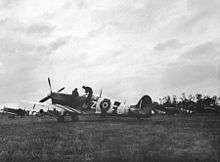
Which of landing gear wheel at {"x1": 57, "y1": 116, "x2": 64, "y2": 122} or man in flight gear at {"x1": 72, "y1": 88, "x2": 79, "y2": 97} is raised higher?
man in flight gear at {"x1": 72, "y1": 88, "x2": 79, "y2": 97}

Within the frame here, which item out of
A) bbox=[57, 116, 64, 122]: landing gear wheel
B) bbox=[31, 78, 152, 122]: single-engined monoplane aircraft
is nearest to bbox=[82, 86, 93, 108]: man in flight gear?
bbox=[31, 78, 152, 122]: single-engined monoplane aircraft

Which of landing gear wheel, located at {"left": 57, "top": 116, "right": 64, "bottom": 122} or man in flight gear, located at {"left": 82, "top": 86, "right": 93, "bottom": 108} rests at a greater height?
man in flight gear, located at {"left": 82, "top": 86, "right": 93, "bottom": 108}

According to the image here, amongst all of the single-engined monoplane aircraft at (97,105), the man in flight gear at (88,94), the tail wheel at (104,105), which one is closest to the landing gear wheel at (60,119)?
the single-engined monoplane aircraft at (97,105)

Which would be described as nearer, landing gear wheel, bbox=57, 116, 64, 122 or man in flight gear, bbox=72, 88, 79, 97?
landing gear wheel, bbox=57, 116, 64, 122

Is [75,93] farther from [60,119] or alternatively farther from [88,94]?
[60,119]

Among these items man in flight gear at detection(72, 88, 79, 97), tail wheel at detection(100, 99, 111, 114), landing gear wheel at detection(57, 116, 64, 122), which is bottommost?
landing gear wheel at detection(57, 116, 64, 122)

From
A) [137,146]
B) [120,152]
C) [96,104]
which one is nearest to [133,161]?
[120,152]

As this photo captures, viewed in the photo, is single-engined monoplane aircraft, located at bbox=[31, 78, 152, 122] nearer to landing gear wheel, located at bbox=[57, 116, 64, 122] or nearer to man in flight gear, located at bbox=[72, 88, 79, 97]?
man in flight gear, located at bbox=[72, 88, 79, 97]

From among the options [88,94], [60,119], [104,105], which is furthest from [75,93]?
[60,119]

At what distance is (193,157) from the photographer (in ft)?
24.2

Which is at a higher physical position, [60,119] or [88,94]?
[88,94]

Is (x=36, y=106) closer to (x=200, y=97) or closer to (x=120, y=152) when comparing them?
(x=120, y=152)

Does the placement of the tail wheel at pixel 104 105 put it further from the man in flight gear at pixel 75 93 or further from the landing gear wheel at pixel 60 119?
the landing gear wheel at pixel 60 119

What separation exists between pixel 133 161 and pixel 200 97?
122 meters
